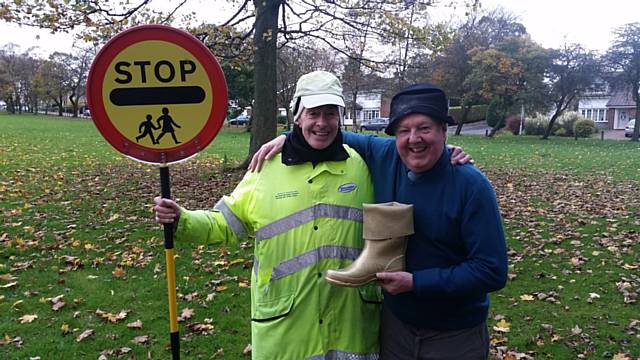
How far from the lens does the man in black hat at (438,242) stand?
87.0 inches

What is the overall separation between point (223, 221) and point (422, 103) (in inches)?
49.1

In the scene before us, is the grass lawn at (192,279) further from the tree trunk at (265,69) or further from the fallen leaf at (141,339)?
the tree trunk at (265,69)

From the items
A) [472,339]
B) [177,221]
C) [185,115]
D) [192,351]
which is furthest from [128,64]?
[192,351]

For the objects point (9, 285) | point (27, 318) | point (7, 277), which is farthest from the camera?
point (7, 277)

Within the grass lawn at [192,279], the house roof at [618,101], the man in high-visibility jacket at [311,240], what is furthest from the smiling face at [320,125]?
the house roof at [618,101]

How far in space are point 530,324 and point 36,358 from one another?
15.3 feet

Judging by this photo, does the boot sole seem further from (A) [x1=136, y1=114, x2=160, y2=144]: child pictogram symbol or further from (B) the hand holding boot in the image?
(A) [x1=136, y1=114, x2=160, y2=144]: child pictogram symbol

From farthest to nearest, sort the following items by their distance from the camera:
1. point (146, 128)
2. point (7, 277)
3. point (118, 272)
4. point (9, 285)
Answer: point (118, 272) < point (7, 277) < point (9, 285) < point (146, 128)

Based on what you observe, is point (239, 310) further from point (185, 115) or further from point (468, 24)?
point (468, 24)

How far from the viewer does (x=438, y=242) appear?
232cm

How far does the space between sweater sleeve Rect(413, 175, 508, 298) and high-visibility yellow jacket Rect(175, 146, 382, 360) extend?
A: 1.54 ft

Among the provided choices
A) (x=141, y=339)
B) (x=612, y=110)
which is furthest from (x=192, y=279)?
(x=612, y=110)

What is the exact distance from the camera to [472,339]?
2.42 metres

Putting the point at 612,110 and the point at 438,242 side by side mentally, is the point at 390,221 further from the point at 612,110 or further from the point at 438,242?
the point at 612,110
